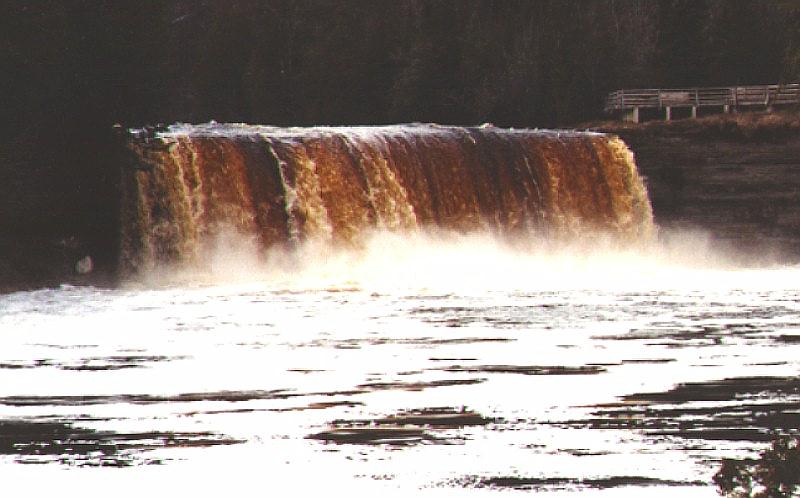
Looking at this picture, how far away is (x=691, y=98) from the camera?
65125 mm

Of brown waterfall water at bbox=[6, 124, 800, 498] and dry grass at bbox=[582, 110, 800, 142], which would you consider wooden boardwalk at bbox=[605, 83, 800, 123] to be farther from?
brown waterfall water at bbox=[6, 124, 800, 498]

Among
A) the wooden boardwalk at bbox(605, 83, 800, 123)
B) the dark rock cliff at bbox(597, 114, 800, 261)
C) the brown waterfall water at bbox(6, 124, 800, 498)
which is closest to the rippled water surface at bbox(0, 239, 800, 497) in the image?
the brown waterfall water at bbox(6, 124, 800, 498)

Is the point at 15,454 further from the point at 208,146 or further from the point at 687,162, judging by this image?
the point at 687,162

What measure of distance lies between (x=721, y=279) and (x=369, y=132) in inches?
366

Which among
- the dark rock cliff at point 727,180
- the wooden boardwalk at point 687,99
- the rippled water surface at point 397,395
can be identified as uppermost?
the wooden boardwalk at point 687,99

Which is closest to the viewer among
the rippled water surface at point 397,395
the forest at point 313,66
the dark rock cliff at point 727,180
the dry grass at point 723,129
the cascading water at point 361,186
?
the rippled water surface at point 397,395

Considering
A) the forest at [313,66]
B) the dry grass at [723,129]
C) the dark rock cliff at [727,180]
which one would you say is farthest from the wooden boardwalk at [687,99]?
the dark rock cliff at [727,180]

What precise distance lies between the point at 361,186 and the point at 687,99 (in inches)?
1022

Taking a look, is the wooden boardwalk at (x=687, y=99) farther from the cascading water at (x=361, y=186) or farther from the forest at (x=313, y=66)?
the cascading water at (x=361, y=186)

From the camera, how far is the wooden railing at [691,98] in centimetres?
6194

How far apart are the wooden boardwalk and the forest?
2275 millimetres

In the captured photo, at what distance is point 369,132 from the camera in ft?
139

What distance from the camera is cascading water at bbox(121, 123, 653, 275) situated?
3912 centimetres

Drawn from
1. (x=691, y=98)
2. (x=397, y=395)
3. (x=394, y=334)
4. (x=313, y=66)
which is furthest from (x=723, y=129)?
(x=397, y=395)
